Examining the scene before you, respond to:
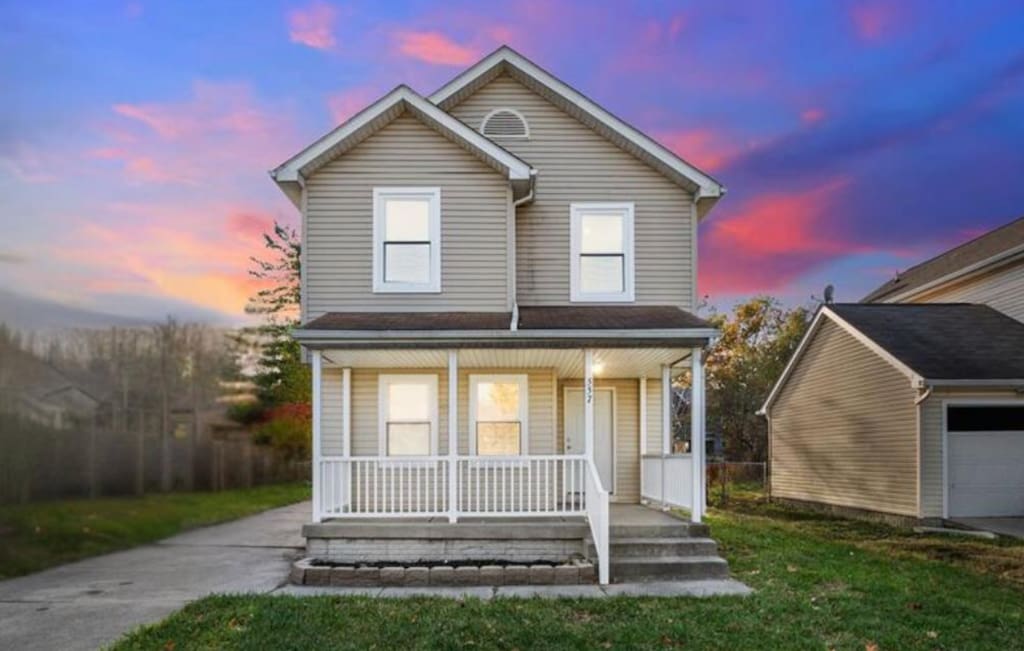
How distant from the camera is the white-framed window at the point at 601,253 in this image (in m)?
11.3

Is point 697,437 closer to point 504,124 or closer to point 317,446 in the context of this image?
point 317,446

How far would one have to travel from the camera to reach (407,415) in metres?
10.9

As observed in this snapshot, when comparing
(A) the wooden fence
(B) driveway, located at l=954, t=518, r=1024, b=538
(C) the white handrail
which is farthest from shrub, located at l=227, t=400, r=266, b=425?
(B) driveway, located at l=954, t=518, r=1024, b=538

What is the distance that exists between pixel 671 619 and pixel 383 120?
8.10m

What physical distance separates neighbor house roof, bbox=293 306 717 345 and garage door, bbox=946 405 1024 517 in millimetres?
7096

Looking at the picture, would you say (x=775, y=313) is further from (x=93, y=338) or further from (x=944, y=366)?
(x=93, y=338)

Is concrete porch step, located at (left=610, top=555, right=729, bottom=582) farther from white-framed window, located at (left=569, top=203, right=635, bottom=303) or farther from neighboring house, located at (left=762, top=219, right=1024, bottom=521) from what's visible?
neighboring house, located at (left=762, top=219, right=1024, bottom=521)

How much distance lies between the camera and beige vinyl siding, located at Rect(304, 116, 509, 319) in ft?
35.3

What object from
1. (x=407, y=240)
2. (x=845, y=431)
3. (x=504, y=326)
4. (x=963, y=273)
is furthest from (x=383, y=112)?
(x=963, y=273)

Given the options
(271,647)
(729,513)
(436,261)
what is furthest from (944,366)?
(271,647)

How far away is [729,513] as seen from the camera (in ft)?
53.5

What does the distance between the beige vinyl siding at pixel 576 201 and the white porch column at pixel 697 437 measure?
194cm

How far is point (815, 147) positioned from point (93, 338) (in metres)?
17.6

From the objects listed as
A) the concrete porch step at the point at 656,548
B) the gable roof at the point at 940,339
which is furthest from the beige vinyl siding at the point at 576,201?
the gable roof at the point at 940,339
